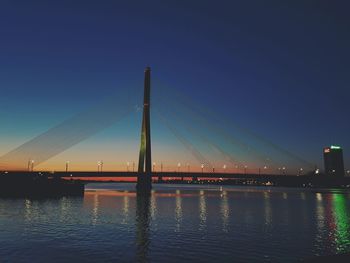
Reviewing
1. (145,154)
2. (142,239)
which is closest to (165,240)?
(142,239)

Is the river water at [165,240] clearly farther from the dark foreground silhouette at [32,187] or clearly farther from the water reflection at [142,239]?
the dark foreground silhouette at [32,187]

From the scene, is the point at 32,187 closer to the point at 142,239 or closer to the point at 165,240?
the point at 142,239

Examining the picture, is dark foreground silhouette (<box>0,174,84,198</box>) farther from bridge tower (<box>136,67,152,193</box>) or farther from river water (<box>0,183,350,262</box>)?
river water (<box>0,183,350,262</box>)

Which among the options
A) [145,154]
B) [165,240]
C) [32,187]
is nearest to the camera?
[165,240]

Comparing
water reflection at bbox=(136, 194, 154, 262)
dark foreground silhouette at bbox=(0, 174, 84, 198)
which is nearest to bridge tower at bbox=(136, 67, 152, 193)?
dark foreground silhouette at bbox=(0, 174, 84, 198)

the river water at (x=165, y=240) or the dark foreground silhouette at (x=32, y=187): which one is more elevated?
the dark foreground silhouette at (x=32, y=187)

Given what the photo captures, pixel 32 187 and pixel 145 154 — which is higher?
pixel 145 154

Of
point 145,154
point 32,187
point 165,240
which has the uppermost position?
point 145,154

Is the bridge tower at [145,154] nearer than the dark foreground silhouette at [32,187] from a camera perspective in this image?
No

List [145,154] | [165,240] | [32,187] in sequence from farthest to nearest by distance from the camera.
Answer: [145,154] < [32,187] < [165,240]

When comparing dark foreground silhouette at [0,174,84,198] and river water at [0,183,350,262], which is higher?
dark foreground silhouette at [0,174,84,198]

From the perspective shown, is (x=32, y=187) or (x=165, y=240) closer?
(x=165, y=240)

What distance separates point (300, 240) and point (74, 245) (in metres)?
14.4

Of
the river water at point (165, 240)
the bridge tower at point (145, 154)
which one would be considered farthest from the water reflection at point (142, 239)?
the bridge tower at point (145, 154)
